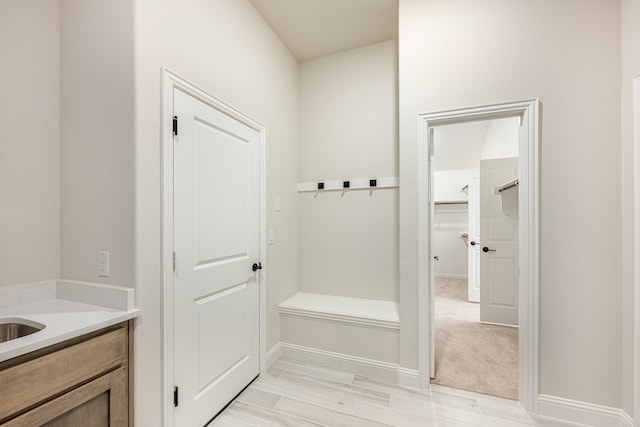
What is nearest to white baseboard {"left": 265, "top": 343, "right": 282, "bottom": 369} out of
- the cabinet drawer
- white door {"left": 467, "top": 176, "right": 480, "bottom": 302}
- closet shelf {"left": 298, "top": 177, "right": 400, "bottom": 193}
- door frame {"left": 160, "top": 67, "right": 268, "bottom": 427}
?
door frame {"left": 160, "top": 67, "right": 268, "bottom": 427}

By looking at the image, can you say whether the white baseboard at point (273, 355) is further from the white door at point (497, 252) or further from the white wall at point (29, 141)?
the white door at point (497, 252)

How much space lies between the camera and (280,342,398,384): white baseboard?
7.35ft

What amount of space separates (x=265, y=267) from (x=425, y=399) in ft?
5.30

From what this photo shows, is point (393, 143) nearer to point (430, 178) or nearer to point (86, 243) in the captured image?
point (430, 178)

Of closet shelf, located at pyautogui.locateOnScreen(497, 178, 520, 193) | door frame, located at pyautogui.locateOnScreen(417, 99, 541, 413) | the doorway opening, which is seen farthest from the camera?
closet shelf, located at pyautogui.locateOnScreen(497, 178, 520, 193)

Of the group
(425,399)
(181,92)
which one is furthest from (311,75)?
(425,399)

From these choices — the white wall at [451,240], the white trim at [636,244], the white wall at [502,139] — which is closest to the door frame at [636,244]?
the white trim at [636,244]

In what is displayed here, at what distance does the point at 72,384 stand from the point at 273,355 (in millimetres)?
1631

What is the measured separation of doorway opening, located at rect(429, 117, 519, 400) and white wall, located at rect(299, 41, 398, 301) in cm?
56

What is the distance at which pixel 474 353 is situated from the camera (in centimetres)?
268

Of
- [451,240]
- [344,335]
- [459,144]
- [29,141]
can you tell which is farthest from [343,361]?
[451,240]

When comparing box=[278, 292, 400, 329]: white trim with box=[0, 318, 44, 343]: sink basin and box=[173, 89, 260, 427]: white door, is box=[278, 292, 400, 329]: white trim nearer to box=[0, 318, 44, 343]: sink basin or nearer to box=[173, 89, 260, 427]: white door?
box=[173, 89, 260, 427]: white door

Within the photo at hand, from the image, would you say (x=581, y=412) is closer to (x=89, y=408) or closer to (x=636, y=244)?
(x=636, y=244)

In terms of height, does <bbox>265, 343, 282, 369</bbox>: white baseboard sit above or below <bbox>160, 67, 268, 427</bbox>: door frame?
below
